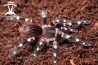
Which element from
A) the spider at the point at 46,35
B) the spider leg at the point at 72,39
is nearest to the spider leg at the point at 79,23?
the spider at the point at 46,35

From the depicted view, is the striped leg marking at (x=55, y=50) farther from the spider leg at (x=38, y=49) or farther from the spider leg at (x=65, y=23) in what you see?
the spider leg at (x=65, y=23)

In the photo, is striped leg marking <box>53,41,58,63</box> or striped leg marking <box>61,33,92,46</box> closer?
striped leg marking <box>53,41,58,63</box>

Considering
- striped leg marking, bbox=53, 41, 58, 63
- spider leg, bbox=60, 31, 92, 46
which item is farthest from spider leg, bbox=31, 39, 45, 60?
spider leg, bbox=60, 31, 92, 46

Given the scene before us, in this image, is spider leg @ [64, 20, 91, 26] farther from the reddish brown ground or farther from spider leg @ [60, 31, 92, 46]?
spider leg @ [60, 31, 92, 46]

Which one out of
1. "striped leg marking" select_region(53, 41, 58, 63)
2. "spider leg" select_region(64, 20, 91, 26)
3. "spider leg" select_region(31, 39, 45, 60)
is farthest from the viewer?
"spider leg" select_region(64, 20, 91, 26)

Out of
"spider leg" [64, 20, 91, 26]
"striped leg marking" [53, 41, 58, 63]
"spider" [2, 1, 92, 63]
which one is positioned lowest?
"striped leg marking" [53, 41, 58, 63]

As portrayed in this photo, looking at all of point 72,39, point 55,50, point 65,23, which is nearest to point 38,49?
point 55,50

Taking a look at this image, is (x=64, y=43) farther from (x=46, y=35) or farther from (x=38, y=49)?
(x=38, y=49)

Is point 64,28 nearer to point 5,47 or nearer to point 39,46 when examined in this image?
point 39,46

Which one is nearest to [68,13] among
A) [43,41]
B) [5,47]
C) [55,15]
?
[55,15]
